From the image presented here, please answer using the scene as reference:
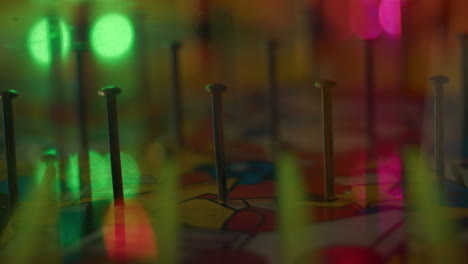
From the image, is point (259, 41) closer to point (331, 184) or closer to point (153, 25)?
point (153, 25)

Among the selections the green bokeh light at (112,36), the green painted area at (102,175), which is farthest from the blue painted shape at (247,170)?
the green bokeh light at (112,36)

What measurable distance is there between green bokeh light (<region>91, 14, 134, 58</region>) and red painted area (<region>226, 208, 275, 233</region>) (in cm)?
133

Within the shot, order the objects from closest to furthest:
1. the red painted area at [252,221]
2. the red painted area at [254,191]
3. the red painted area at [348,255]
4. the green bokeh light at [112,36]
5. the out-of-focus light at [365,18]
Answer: the red painted area at [348,255], the red painted area at [252,221], the red painted area at [254,191], the green bokeh light at [112,36], the out-of-focus light at [365,18]

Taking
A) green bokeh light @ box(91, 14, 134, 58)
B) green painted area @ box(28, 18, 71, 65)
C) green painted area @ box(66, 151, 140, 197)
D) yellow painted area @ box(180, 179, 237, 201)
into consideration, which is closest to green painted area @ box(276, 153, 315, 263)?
yellow painted area @ box(180, 179, 237, 201)

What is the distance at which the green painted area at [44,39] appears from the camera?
1516 mm

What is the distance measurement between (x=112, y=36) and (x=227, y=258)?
1662 millimetres

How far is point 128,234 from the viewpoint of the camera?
779 millimetres

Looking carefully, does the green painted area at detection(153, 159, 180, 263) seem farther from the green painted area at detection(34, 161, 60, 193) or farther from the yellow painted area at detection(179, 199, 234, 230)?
the green painted area at detection(34, 161, 60, 193)

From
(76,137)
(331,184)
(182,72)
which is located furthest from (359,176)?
(182,72)

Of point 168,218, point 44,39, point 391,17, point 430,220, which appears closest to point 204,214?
point 168,218

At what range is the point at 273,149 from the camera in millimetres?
1456

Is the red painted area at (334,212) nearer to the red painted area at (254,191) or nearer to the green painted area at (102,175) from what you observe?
the red painted area at (254,191)

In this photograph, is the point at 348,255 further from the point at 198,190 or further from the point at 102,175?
the point at 102,175

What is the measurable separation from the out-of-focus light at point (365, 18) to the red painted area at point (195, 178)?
123 centimetres
